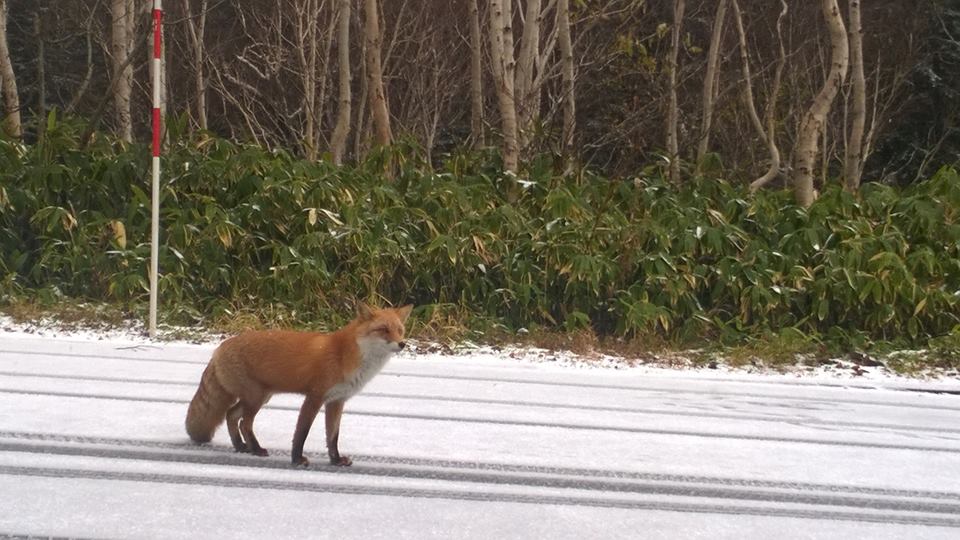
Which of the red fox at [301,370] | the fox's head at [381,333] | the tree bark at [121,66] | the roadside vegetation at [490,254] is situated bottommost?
the roadside vegetation at [490,254]

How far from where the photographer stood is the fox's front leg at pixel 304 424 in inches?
185

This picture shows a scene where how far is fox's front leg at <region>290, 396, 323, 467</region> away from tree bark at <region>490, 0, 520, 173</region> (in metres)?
8.07

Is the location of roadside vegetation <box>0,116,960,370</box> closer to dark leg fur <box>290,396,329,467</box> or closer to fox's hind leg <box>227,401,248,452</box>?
fox's hind leg <box>227,401,248,452</box>

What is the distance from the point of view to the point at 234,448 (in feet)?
16.8

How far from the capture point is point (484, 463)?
525 centimetres

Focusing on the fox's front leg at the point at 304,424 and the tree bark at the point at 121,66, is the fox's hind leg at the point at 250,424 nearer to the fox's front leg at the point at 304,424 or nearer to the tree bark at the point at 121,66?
the fox's front leg at the point at 304,424

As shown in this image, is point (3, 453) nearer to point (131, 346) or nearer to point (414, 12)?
point (131, 346)

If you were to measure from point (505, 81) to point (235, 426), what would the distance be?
8919 mm

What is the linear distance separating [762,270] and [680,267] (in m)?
0.77

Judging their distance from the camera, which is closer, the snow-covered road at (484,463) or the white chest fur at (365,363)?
the snow-covered road at (484,463)

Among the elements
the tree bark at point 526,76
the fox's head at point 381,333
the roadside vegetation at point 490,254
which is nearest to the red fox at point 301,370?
the fox's head at point 381,333

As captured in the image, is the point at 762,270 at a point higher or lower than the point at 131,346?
higher

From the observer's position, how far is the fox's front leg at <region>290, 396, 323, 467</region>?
469 cm

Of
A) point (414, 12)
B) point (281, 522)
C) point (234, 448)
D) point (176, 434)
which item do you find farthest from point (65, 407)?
point (414, 12)
